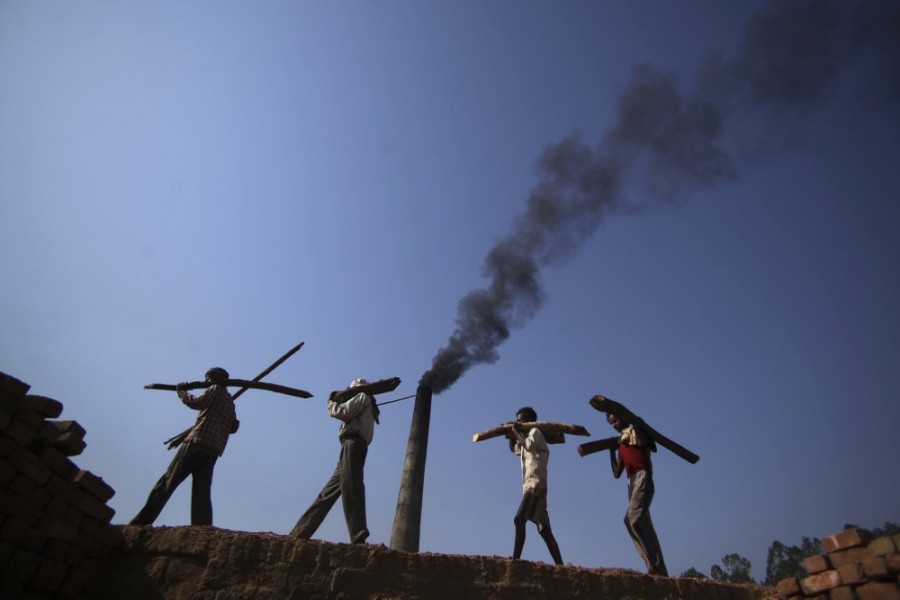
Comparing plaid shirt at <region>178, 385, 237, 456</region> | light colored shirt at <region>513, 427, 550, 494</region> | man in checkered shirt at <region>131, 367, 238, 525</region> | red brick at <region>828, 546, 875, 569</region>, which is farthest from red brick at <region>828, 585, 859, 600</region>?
plaid shirt at <region>178, 385, 237, 456</region>

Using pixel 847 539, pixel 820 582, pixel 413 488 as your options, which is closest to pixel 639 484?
pixel 820 582

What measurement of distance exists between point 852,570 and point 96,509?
5532mm

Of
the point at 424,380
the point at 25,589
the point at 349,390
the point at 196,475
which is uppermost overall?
the point at 424,380

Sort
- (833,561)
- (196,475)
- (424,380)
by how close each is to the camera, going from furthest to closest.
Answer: (424,380), (196,475), (833,561)

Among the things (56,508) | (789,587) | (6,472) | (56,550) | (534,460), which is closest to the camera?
(6,472)

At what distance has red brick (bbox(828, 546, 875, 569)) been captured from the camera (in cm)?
397

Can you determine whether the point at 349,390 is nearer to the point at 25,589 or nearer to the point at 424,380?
the point at 25,589

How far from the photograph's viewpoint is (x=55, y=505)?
3600 millimetres

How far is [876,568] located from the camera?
386cm

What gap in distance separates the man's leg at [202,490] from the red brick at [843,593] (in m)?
5.10

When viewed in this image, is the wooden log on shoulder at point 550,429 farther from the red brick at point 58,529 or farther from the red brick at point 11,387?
the red brick at point 11,387

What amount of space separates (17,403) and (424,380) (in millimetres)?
14527

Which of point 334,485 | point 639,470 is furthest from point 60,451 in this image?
point 639,470

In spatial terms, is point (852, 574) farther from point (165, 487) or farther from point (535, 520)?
point (165, 487)
